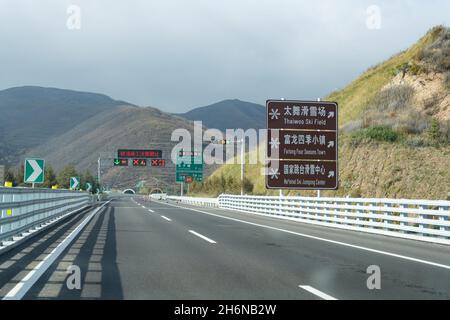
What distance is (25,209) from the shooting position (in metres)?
14.9

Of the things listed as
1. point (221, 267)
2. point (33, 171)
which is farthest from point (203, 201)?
point (221, 267)

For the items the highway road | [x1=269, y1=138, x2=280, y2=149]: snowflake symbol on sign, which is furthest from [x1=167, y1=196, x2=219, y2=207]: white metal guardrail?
the highway road

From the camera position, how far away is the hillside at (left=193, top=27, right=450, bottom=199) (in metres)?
35.3

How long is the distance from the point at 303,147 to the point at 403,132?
1827cm

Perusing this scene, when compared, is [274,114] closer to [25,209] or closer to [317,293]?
[25,209]

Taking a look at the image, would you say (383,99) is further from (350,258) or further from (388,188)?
(350,258)

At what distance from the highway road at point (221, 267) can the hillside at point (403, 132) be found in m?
21.4

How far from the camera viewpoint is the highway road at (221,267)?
7.16m

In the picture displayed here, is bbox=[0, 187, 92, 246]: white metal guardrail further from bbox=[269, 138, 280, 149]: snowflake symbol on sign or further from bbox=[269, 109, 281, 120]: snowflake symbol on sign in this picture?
bbox=[269, 109, 281, 120]: snowflake symbol on sign

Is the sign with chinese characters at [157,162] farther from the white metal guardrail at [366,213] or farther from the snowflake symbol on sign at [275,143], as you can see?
the snowflake symbol on sign at [275,143]

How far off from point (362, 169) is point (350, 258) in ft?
98.9

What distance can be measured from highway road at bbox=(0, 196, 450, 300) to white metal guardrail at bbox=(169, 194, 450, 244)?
0.87 meters

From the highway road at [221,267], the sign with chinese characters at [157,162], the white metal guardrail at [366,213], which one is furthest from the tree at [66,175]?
the highway road at [221,267]
